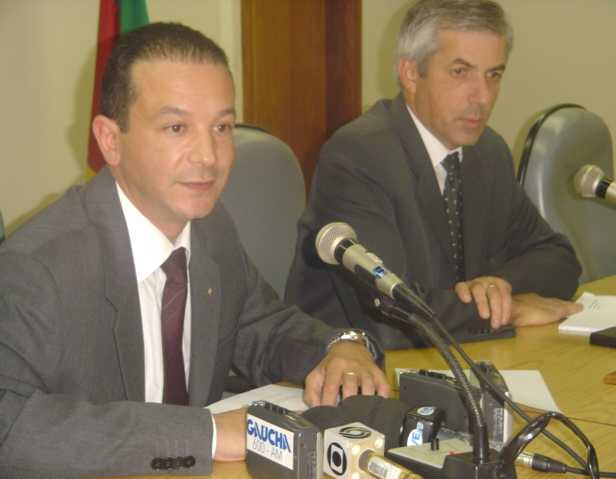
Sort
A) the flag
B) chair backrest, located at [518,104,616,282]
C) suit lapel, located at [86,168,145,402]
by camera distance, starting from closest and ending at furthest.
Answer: suit lapel, located at [86,168,145,402], chair backrest, located at [518,104,616,282], the flag

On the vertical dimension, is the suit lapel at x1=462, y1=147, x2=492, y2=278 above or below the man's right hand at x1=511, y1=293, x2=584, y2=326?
above

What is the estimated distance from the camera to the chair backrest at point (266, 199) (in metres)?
2.64

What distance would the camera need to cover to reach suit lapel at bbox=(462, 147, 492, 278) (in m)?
2.96

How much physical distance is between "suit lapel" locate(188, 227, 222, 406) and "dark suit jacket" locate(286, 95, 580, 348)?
605 millimetres

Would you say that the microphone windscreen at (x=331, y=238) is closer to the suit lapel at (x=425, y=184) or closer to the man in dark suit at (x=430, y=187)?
the man in dark suit at (x=430, y=187)

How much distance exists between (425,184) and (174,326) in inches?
43.0

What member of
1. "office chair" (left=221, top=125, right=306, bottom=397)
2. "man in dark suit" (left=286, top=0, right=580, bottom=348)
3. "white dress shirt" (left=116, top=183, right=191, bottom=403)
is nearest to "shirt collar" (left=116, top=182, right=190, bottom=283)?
"white dress shirt" (left=116, top=183, right=191, bottom=403)

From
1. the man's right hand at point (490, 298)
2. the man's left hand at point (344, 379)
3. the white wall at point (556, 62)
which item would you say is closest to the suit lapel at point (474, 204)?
the man's right hand at point (490, 298)

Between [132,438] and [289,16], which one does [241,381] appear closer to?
[132,438]

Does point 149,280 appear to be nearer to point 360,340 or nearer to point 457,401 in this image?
point 360,340

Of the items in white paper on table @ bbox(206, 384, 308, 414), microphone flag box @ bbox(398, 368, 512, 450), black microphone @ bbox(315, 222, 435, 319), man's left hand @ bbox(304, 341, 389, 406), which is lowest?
white paper on table @ bbox(206, 384, 308, 414)

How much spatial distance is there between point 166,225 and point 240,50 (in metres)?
3.62

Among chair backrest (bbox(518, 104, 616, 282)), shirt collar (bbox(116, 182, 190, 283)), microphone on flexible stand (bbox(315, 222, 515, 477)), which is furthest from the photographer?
chair backrest (bbox(518, 104, 616, 282))

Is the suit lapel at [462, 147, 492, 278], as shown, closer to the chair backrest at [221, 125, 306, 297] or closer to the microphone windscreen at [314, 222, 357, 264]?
the chair backrest at [221, 125, 306, 297]
